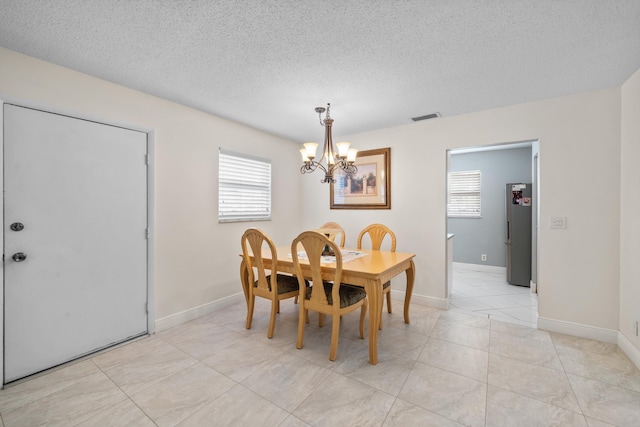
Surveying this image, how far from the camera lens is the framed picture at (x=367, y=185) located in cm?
379

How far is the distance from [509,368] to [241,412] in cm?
197

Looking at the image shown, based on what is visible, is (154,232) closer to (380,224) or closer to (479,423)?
(380,224)

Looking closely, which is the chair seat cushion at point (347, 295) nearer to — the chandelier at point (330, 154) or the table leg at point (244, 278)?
the table leg at point (244, 278)

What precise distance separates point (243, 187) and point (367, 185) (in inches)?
67.7

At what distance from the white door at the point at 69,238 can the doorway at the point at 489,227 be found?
4.00 meters

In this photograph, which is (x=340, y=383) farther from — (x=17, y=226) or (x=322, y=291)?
(x=17, y=226)

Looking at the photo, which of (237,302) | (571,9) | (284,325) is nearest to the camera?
(571,9)

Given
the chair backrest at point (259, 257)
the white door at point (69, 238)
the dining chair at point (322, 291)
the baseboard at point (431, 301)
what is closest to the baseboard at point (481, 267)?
the baseboard at point (431, 301)

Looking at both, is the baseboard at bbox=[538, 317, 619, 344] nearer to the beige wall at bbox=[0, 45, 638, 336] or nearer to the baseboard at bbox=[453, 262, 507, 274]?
the beige wall at bbox=[0, 45, 638, 336]

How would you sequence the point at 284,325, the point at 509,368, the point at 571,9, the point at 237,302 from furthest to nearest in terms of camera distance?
the point at 237,302 → the point at 284,325 → the point at 509,368 → the point at 571,9

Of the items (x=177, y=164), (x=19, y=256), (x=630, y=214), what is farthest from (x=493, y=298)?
(x=19, y=256)

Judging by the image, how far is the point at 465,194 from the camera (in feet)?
18.0

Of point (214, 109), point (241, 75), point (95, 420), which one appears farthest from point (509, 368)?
point (214, 109)

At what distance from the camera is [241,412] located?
1688 mm
